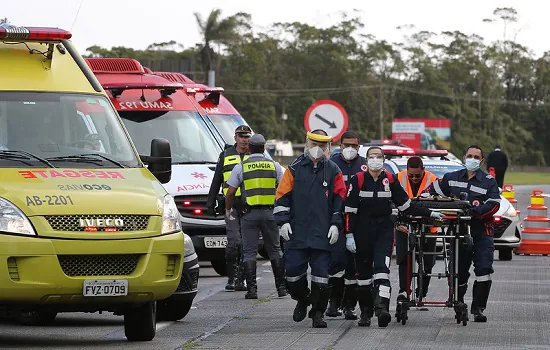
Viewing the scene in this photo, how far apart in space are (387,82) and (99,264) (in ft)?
417

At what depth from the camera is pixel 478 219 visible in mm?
13617

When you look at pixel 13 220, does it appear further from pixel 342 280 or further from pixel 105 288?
pixel 342 280

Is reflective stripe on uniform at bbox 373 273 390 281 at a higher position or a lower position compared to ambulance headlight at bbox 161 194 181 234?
lower

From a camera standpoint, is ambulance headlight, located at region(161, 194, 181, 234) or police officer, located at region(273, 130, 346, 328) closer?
ambulance headlight, located at region(161, 194, 181, 234)

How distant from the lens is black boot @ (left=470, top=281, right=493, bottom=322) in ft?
43.4

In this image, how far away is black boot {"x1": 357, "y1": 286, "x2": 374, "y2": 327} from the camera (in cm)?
1278

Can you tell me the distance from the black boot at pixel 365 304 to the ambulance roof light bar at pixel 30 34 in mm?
3407

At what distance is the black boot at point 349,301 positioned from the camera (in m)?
13.2

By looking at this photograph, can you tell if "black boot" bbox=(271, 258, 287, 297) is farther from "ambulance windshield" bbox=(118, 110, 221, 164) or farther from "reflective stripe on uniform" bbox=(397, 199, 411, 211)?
"ambulance windshield" bbox=(118, 110, 221, 164)

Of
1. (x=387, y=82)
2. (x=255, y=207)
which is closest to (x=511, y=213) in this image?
(x=255, y=207)

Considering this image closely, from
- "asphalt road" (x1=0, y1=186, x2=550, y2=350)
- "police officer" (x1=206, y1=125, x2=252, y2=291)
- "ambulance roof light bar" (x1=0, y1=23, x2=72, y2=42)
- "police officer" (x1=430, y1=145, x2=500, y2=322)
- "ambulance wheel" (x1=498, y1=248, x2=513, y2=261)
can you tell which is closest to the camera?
"asphalt road" (x1=0, y1=186, x2=550, y2=350)

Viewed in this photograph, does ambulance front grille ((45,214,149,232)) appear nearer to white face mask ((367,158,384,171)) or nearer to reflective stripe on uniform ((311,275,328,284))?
reflective stripe on uniform ((311,275,328,284))

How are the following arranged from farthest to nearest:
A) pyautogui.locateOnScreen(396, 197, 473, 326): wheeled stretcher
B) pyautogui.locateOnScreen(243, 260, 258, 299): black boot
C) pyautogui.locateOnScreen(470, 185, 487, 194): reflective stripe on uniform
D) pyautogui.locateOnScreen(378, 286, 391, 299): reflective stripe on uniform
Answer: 1. pyautogui.locateOnScreen(243, 260, 258, 299): black boot
2. pyautogui.locateOnScreen(470, 185, 487, 194): reflective stripe on uniform
3. pyautogui.locateOnScreen(396, 197, 473, 326): wheeled stretcher
4. pyautogui.locateOnScreen(378, 286, 391, 299): reflective stripe on uniform

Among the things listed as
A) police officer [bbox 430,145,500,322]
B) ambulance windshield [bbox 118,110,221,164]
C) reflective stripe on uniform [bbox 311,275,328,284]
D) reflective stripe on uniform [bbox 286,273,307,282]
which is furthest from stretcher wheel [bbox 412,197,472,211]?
ambulance windshield [bbox 118,110,221,164]
